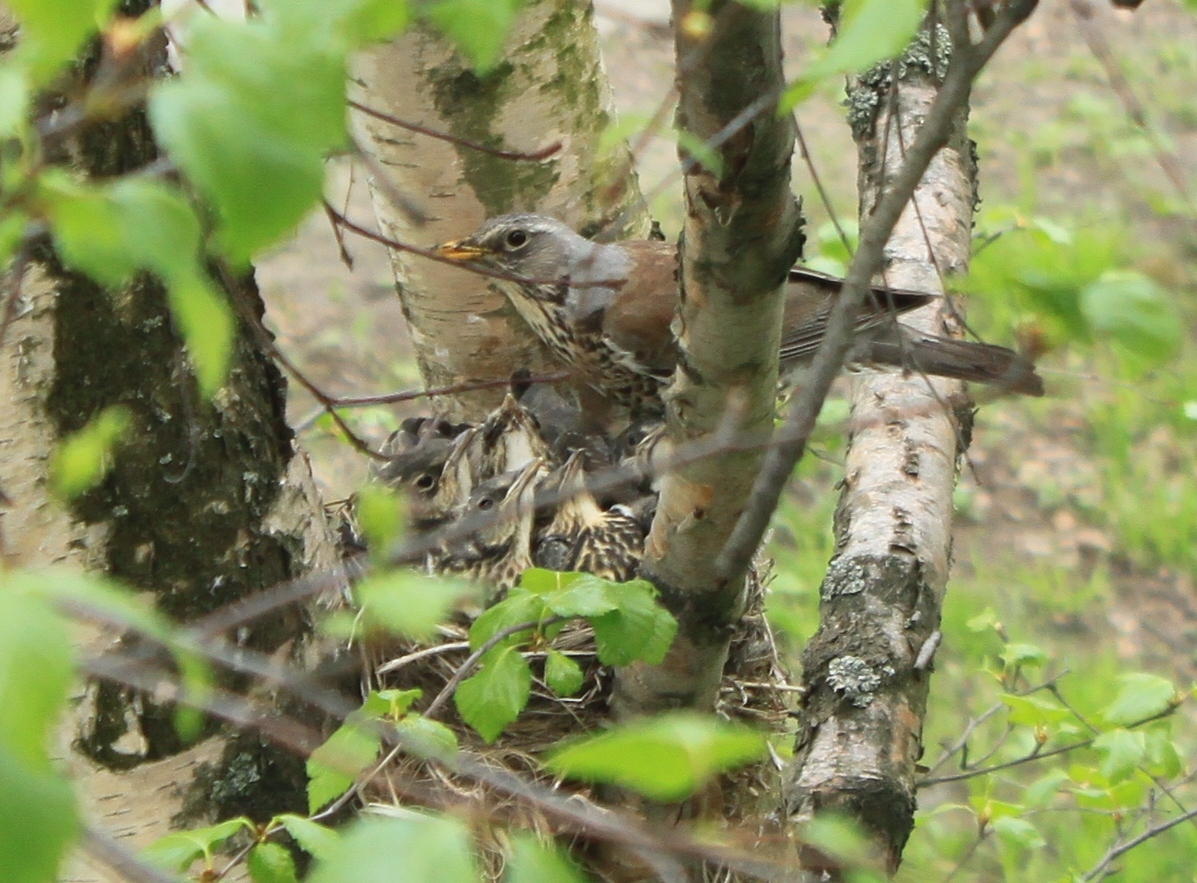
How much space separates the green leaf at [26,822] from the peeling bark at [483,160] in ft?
7.25

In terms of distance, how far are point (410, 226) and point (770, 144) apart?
6.44 feet

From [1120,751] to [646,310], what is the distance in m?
1.45

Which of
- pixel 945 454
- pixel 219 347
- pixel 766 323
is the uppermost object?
pixel 945 454

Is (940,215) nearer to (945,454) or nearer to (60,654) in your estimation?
(945,454)

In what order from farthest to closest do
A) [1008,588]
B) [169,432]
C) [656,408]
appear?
1. [1008,588]
2. [656,408]
3. [169,432]

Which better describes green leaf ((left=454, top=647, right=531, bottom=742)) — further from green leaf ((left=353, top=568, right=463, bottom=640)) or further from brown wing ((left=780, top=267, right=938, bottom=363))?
brown wing ((left=780, top=267, right=938, bottom=363))

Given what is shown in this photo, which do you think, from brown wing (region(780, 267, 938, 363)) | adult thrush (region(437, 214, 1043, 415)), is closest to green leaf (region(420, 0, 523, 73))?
adult thrush (region(437, 214, 1043, 415))

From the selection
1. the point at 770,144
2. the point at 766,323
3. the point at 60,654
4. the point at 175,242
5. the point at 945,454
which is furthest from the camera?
the point at 945,454

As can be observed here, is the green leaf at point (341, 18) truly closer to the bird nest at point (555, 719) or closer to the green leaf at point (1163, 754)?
the bird nest at point (555, 719)

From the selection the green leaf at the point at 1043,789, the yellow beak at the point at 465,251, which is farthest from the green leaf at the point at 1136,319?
the yellow beak at the point at 465,251

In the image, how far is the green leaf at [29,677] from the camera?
717 mm

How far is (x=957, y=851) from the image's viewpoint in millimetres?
4992

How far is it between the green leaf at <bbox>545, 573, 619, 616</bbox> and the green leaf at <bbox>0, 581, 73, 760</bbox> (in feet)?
3.43

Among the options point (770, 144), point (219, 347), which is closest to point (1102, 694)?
point (770, 144)
